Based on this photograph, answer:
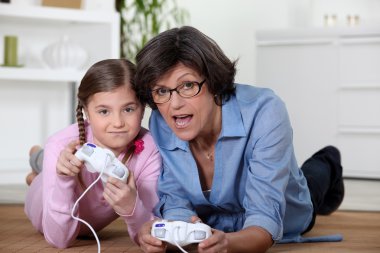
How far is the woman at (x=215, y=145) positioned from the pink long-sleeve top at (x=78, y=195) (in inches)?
1.7

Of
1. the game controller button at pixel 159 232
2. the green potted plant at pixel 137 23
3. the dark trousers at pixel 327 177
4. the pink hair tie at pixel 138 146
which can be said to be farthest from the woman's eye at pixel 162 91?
the green potted plant at pixel 137 23

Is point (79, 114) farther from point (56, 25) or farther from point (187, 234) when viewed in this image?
point (56, 25)

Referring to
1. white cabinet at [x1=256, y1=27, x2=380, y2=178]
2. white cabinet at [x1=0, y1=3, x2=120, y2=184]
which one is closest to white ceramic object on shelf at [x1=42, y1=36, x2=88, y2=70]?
white cabinet at [x1=0, y1=3, x2=120, y2=184]

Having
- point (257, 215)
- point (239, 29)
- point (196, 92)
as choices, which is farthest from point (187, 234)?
point (239, 29)

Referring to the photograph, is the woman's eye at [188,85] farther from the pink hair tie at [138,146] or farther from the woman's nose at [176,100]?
the pink hair tie at [138,146]

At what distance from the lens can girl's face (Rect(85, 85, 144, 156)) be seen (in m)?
1.88

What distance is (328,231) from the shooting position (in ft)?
7.98

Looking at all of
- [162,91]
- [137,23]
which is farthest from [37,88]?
[162,91]

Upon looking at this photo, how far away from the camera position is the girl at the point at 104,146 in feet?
6.07

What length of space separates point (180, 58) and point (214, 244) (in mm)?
460

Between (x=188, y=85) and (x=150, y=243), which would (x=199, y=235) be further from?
(x=188, y=85)

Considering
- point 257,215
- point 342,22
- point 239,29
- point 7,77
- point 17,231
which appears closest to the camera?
point 257,215

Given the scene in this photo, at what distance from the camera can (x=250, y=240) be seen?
1708 mm

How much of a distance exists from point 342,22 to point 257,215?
158 inches
